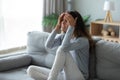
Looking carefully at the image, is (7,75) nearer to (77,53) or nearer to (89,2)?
(77,53)

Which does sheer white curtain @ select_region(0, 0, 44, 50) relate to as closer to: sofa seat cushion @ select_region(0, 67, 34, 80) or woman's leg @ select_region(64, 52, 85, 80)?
sofa seat cushion @ select_region(0, 67, 34, 80)

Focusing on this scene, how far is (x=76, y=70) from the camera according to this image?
7.42 feet

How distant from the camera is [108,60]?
234 cm

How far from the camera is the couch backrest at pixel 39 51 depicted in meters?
2.83

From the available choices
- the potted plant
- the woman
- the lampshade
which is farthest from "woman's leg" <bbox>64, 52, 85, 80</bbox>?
the potted plant

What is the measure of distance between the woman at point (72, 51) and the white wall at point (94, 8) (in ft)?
6.51

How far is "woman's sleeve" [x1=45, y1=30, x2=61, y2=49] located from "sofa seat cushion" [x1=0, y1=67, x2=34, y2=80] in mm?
432

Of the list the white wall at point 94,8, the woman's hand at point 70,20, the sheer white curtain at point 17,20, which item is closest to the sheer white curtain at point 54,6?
the sheer white curtain at point 17,20

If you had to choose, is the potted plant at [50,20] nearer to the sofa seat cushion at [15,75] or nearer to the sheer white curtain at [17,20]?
the sheer white curtain at [17,20]

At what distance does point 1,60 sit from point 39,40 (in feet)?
1.72

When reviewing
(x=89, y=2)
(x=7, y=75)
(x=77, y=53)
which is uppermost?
(x=89, y=2)

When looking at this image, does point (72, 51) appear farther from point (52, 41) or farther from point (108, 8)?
point (108, 8)

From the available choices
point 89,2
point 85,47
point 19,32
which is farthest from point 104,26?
point 85,47

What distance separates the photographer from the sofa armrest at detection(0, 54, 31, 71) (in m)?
2.82
